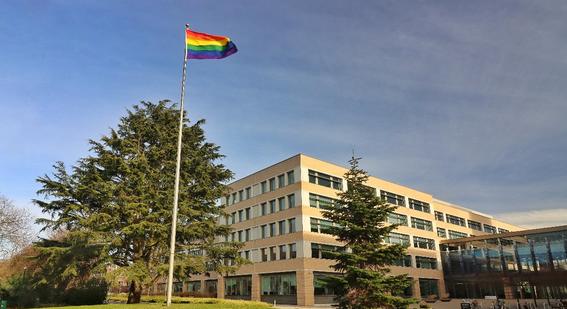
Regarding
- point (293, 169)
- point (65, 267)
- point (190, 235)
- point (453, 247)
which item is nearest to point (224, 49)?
point (190, 235)

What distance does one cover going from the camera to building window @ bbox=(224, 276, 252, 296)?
59.4m

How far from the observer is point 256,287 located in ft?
188

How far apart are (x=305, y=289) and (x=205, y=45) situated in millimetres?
33653

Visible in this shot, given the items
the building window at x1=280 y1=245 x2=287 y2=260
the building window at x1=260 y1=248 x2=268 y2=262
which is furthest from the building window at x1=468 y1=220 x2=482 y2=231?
the building window at x1=280 y1=245 x2=287 y2=260

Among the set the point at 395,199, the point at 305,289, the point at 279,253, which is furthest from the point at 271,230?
the point at 395,199

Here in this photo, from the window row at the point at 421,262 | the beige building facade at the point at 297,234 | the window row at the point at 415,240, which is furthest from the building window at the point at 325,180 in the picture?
the window row at the point at 421,262

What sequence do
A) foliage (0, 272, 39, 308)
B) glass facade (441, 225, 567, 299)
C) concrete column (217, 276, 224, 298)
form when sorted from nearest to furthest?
foliage (0, 272, 39, 308)
glass facade (441, 225, 567, 299)
concrete column (217, 276, 224, 298)

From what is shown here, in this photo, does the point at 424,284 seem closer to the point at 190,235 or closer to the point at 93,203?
the point at 190,235

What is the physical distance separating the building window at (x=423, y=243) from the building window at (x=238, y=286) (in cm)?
2831

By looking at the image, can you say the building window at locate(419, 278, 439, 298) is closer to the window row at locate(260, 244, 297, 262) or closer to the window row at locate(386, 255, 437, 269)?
the window row at locate(386, 255, 437, 269)

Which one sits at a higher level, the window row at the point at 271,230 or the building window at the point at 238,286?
the window row at the point at 271,230

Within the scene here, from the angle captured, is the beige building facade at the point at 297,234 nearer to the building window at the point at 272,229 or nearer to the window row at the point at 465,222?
A: the building window at the point at 272,229

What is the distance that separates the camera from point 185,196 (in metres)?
33.0

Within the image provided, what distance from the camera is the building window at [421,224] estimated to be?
2798 inches
